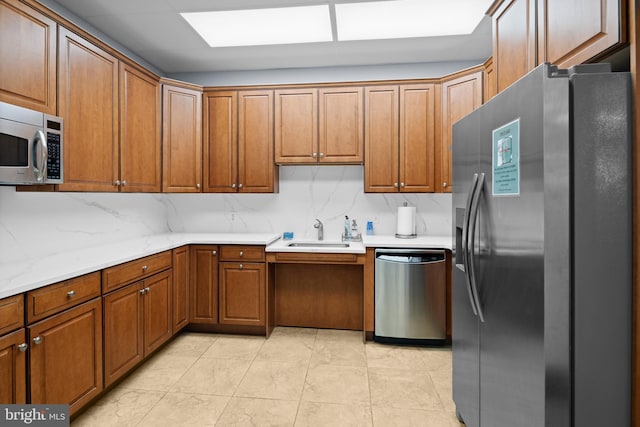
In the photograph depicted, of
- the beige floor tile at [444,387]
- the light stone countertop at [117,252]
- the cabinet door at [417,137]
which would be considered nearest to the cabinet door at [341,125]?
the cabinet door at [417,137]

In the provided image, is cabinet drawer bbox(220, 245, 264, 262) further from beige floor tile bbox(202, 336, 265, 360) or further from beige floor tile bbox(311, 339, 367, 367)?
beige floor tile bbox(311, 339, 367, 367)

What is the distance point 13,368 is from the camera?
1.56 metres

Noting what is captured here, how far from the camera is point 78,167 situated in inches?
90.5

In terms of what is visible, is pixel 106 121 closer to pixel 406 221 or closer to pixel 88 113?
pixel 88 113

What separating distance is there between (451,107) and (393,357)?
224cm

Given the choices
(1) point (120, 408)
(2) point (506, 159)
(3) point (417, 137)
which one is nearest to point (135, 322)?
(1) point (120, 408)

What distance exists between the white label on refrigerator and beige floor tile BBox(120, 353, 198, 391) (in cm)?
237

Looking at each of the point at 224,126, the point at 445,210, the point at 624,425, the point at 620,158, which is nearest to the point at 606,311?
the point at 624,425

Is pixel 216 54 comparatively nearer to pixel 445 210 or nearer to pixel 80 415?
pixel 445 210

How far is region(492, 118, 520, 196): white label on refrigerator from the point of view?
1214mm

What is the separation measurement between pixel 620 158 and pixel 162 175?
3.28 meters

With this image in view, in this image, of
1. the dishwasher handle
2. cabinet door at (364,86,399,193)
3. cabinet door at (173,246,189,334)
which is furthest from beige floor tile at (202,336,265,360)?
cabinet door at (364,86,399,193)

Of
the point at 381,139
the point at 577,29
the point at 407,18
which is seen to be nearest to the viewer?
the point at 577,29

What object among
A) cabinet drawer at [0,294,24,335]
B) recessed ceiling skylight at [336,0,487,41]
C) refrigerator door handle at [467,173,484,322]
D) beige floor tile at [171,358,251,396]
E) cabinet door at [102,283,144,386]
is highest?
recessed ceiling skylight at [336,0,487,41]
